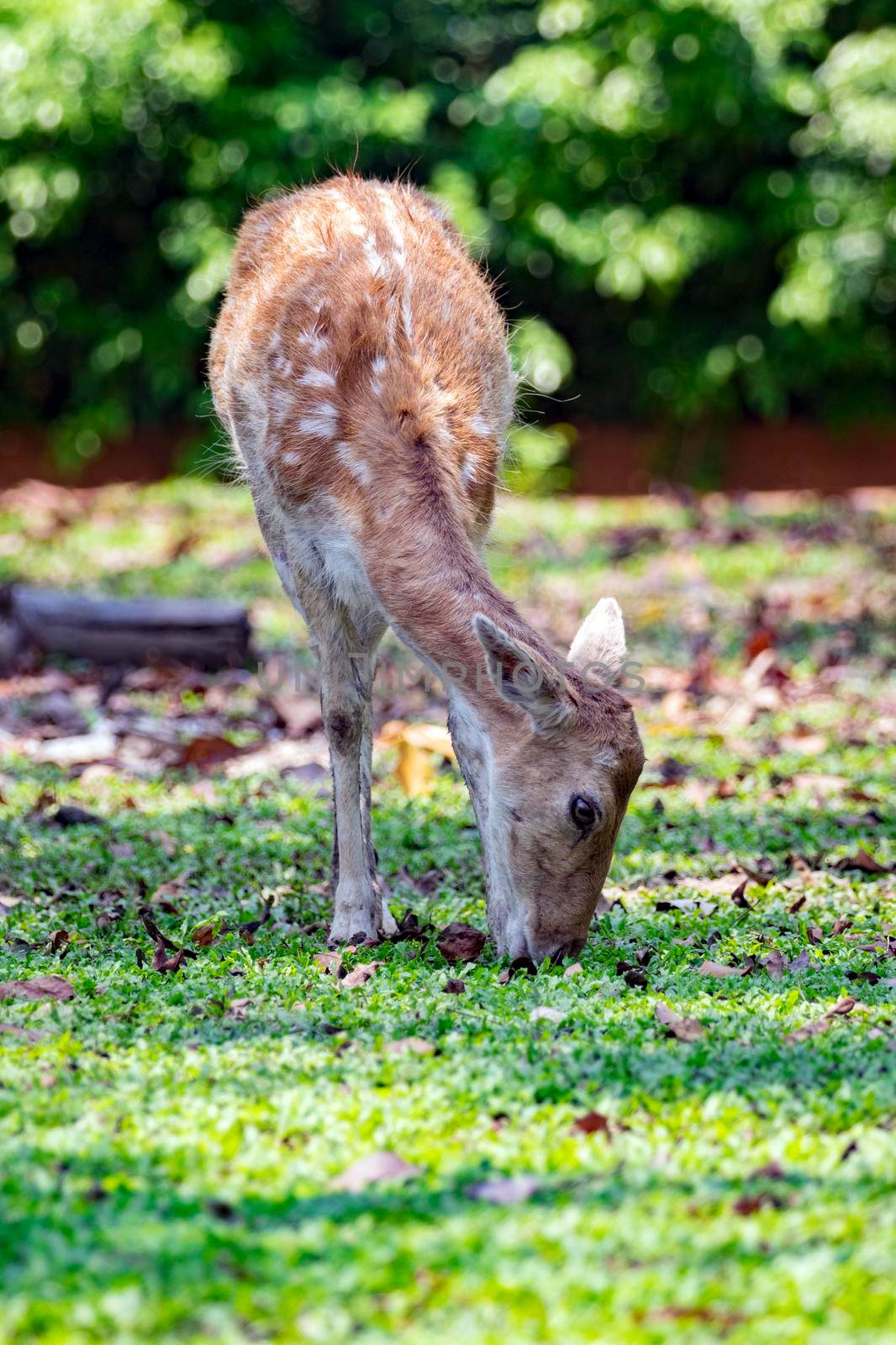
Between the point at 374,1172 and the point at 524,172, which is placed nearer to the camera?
the point at 374,1172

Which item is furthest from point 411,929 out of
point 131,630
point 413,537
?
point 131,630

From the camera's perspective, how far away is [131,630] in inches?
325

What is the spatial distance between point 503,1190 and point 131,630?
19.2 feet

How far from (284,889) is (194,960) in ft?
3.07

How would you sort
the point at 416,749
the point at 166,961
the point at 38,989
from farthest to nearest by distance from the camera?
the point at 416,749 → the point at 166,961 → the point at 38,989

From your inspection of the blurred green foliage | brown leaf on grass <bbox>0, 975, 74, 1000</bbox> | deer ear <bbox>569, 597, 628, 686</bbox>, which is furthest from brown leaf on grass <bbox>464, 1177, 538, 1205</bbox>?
the blurred green foliage

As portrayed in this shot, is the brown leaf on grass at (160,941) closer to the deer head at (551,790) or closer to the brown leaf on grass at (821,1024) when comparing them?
the deer head at (551,790)

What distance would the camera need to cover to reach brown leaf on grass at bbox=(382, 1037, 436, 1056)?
3441 mm

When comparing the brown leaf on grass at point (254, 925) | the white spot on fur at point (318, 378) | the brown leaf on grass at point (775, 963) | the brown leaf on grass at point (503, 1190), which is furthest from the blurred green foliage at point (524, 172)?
the brown leaf on grass at point (503, 1190)

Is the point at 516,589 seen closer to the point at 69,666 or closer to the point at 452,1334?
the point at 69,666

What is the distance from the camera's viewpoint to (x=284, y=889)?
513cm

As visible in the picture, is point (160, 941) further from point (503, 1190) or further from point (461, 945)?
point (503, 1190)

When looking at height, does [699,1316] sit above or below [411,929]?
above

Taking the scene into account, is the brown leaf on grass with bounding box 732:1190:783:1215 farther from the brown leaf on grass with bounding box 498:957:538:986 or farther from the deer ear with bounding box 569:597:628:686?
the deer ear with bounding box 569:597:628:686
